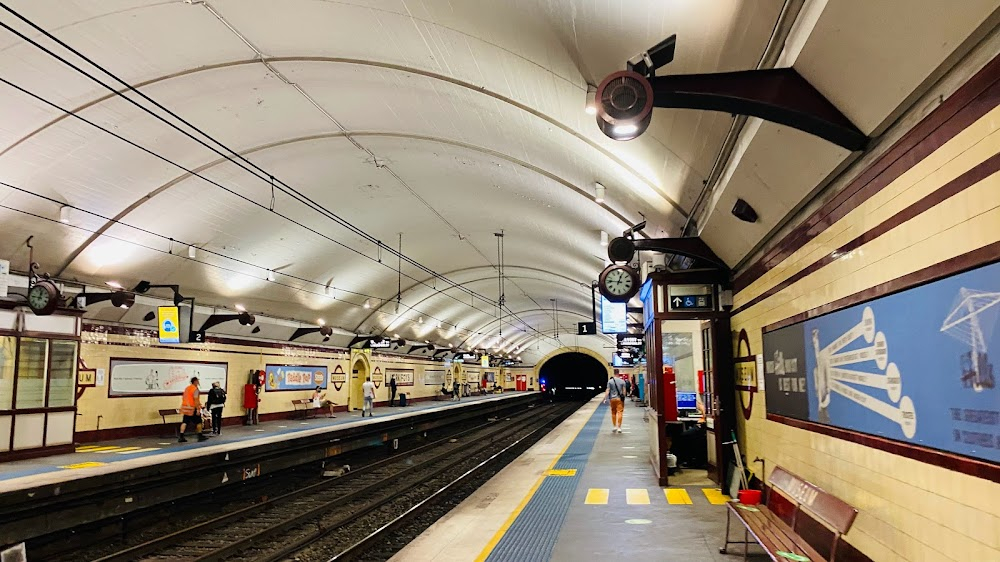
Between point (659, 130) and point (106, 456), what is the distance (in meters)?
11.1

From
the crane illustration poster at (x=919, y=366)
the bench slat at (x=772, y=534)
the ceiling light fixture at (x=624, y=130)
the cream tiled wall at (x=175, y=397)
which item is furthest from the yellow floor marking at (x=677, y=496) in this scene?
the cream tiled wall at (x=175, y=397)

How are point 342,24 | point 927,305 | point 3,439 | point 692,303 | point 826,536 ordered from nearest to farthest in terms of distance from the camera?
point 927,305 → point 826,536 → point 342,24 → point 692,303 → point 3,439

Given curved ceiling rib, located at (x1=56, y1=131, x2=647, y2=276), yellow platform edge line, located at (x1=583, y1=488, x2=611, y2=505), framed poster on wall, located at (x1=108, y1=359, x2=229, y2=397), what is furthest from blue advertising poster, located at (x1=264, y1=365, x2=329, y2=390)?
yellow platform edge line, located at (x1=583, y1=488, x2=611, y2=505)

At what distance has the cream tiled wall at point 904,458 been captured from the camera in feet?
9.01

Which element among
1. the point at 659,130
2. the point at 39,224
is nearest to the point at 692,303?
the point at 659,130

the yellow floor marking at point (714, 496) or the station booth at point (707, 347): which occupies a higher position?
the station booth at point (707, 347)

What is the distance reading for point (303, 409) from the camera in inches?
907

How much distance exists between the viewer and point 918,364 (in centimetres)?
329

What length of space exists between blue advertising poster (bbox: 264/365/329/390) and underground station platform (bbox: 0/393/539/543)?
380cm

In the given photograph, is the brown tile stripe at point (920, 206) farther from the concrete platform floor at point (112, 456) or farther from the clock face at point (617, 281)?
the concrete platform floor at point (112, 456)

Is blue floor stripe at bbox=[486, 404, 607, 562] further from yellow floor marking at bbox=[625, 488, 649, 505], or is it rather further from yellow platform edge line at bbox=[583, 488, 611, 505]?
yellow floor marking at bbox=[625, 488, 649, 505]

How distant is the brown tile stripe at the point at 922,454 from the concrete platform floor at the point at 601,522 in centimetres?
173

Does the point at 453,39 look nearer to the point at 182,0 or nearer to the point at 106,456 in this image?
the point at 182,0

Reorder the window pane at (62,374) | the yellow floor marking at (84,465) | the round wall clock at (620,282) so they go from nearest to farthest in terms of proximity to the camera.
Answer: the round wall clock at (620,282)
the yellow floor marking at (84,465)
the window pane at (62,374)
